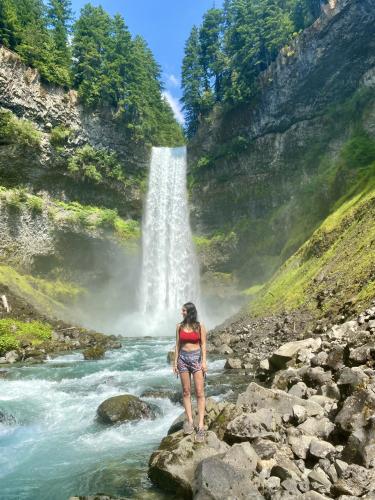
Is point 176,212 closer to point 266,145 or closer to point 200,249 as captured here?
point 200,249

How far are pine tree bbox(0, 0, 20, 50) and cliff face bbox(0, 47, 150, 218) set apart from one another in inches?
80.1

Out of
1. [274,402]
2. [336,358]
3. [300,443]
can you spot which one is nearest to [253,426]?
[300,443]

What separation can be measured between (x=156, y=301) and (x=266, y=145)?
70.3 ft

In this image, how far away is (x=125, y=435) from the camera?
32.8ft

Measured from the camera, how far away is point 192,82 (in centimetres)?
5397

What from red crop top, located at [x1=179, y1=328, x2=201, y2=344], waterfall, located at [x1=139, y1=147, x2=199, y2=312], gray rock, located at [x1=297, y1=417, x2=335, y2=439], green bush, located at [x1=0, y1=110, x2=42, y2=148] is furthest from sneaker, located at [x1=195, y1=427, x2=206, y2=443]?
green bush, located at [x1=0, y1=110, x2=42, y2=148]

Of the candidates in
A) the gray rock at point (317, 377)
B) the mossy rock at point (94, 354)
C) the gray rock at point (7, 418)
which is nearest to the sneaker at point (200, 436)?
the gray rock at point (317, 377)

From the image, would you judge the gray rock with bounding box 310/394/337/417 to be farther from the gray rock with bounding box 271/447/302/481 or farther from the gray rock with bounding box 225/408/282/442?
the gray rock with bounding box 271/447/302/481

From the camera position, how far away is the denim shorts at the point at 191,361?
7.64 metres

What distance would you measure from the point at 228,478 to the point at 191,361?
240 cm

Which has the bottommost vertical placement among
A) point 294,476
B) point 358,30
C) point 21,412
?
point 21,412

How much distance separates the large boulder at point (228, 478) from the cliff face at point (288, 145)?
29.0 metres

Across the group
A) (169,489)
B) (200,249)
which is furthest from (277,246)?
(169,489)

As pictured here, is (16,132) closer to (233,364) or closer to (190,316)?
(233,364)
